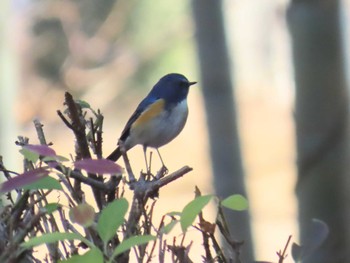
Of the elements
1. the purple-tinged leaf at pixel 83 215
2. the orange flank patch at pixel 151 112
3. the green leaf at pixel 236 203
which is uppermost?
the orange flank patch at pixel 151 112

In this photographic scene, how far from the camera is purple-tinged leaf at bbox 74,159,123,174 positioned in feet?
1.73

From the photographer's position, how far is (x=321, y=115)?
1.86 m

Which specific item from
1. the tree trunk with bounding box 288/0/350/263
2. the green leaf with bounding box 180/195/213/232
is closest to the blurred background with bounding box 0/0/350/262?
the tree trunk with bounding box 288/0/350/263

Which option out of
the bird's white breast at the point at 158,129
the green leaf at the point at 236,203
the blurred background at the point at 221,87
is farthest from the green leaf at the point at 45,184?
the bird's white breast at the point at 158,129

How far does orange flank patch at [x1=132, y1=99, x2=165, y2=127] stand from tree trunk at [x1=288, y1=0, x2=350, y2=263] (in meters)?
0.35

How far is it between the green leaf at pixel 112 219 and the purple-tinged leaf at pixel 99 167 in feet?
0.07

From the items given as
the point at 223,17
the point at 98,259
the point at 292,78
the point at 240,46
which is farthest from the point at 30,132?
the point at 98,259

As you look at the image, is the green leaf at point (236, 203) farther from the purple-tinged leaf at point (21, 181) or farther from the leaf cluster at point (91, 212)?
the purple-tinged leaf at point (21, 181)

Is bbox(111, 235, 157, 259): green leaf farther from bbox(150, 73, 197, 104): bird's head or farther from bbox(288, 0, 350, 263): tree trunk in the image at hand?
bbox(150, 73, 197, 104): bird's head

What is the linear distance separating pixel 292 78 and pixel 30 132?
554 cm

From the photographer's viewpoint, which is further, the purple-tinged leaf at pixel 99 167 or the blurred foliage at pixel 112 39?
the blurred foliage at pixel 112 39

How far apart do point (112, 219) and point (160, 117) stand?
4.69ft

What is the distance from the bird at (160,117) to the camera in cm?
190

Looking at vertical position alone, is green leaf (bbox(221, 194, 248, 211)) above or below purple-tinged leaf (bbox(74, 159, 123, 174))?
below
